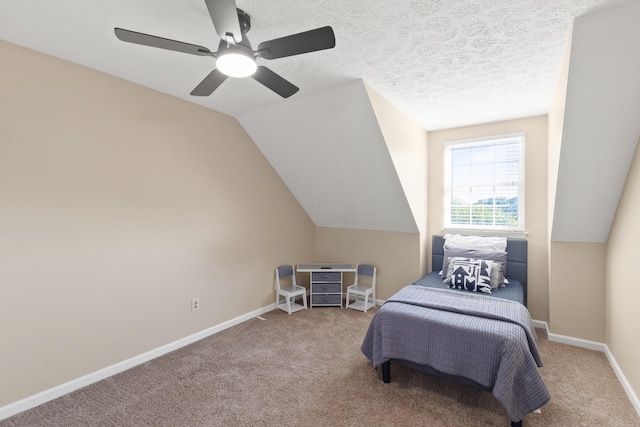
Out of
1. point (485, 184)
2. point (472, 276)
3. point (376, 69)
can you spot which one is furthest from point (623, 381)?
point (376, 69)

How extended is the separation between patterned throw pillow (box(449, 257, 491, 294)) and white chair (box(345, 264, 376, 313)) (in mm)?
1078

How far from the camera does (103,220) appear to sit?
93.0 inches

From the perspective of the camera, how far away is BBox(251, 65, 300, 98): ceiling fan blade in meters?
1.78

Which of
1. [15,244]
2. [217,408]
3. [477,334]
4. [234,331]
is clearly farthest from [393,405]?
[15,244]

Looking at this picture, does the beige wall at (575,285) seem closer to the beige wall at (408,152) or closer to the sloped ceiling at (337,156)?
the beige wall at (408,152)

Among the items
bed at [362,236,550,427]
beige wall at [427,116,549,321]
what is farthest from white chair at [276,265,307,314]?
beige wall at [427,116,549,321]

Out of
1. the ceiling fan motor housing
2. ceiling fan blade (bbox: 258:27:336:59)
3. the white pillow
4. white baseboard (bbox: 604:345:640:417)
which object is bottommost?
white baseboard (bbox: 604:345:640:417)

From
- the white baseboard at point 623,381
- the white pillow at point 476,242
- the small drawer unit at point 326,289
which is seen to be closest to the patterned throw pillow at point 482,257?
the white pillow at point 476,242

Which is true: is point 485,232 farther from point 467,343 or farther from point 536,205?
point 467,343

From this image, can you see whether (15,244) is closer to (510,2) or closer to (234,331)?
(234,331)

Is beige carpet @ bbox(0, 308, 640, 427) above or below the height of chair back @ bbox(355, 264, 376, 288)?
below

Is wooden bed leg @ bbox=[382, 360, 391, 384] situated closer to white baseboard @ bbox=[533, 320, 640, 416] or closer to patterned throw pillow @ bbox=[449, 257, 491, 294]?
patterned throw pillow @ bbox=[449, 257, 491, 294]

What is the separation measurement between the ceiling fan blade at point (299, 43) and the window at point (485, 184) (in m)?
2.90

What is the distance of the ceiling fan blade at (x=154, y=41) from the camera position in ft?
4.70
